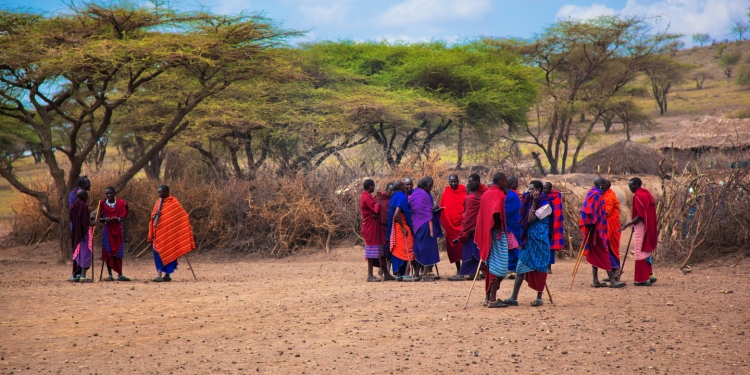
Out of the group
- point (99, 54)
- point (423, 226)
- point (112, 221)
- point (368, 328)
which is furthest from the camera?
point (99, 54)

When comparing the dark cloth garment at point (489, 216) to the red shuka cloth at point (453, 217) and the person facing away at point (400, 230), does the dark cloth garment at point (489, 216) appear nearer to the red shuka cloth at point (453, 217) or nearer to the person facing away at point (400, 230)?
the person facing away at point (400, 230)

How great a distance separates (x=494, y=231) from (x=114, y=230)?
20.0ft

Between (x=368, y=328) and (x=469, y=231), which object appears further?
(x=469, y=231)

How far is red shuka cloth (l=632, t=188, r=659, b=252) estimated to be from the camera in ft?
30.9

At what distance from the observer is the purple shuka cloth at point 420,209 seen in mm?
10445

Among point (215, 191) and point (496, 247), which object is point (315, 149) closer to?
point (215, 191)

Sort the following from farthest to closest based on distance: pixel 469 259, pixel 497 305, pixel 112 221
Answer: pixel 112 221
pixel 469 259
pixel 497 305

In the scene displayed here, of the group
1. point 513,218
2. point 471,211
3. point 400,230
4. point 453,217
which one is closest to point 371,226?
point 400,230

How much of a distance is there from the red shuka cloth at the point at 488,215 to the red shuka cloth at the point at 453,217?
10.0 feet

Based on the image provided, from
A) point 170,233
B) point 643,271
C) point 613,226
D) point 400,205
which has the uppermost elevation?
point 400,205

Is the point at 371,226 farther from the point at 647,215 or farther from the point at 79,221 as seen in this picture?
the point at 79,221

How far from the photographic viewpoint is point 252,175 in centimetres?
1692

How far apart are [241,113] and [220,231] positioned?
14.4ft

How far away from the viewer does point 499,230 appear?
764 cm
